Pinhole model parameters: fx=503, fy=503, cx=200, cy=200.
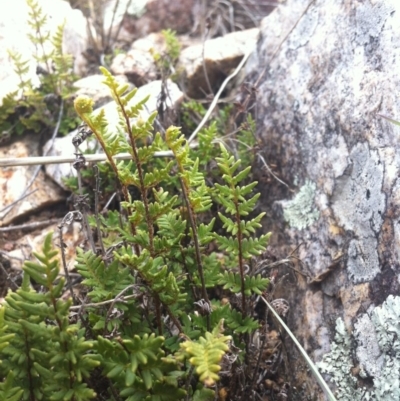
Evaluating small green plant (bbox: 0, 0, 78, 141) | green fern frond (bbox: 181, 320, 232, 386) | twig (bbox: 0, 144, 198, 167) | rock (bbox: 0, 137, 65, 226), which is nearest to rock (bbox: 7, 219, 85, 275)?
rock (bbox: 0, 137, 65, 226)

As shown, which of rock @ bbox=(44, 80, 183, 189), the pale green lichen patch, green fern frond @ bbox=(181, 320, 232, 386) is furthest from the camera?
rock @ bbox=(44, 80, 183, 189)

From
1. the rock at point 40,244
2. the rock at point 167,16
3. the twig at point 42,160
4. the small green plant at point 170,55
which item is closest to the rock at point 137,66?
the small green plant at point 170,55

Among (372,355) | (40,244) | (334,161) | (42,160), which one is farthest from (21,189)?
(372,355)

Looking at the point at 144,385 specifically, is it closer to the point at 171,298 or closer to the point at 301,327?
the point at 171,298

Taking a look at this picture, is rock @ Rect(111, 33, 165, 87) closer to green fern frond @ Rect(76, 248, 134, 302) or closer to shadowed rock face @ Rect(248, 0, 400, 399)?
shadowed rock face @ Rect(248, 0, 400, 399)

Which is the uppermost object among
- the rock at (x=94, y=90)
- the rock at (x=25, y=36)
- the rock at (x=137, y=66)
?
the rock at (x=25, y=36)

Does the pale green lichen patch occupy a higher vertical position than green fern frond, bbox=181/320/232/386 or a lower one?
higher

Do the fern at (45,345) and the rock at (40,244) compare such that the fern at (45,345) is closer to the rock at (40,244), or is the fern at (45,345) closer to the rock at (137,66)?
the rock at (40,244)
